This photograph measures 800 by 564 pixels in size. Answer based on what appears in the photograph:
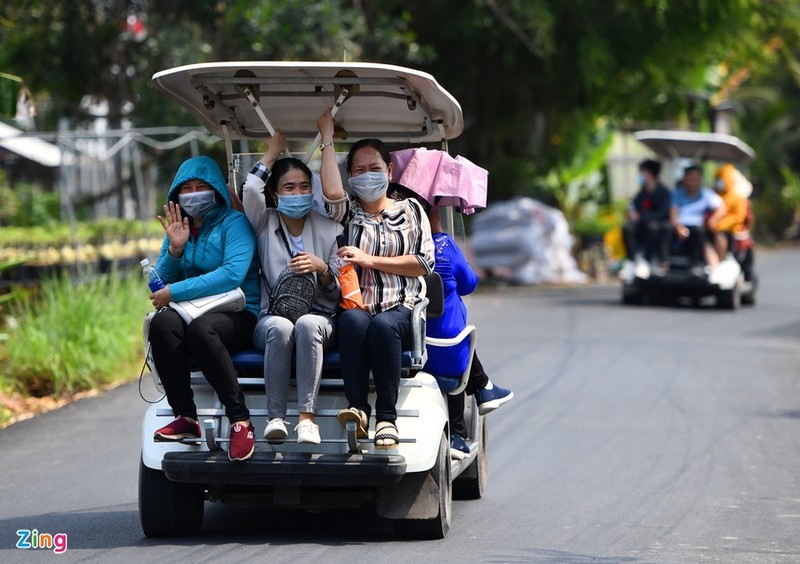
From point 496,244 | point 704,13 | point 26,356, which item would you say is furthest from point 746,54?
point 26,356

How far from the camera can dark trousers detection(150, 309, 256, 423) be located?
663 cm

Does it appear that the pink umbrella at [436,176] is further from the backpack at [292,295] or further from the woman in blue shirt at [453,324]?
the backpack at [292,295]

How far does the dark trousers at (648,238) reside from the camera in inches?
807

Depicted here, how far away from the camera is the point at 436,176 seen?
7.73 metres

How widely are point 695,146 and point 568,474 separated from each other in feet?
44.2

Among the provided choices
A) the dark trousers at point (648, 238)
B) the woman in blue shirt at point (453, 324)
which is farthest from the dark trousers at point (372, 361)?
the dark trousers at point (648, 238)

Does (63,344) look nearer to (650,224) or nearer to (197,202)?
(197,202)

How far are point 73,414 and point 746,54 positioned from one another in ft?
63.5

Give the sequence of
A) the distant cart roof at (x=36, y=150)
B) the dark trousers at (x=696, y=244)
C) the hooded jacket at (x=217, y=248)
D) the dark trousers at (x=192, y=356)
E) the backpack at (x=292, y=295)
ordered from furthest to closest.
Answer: the distant cart roof at (x=36, y=150)
the dark trousers at (x=696, y=244)
the hooded jacket at (x=217, y=248)
the backpack at (x=292, y=295)
the dark trousers at (x=192, y=356)

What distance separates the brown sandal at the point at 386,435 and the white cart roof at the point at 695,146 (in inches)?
603

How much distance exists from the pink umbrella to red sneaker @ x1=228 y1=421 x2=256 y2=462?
1787mm

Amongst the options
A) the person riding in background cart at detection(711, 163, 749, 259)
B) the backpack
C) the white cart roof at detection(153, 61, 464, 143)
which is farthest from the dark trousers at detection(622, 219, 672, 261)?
the backpack

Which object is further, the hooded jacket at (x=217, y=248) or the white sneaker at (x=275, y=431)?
the hooded jacket at (x=217, y=248)

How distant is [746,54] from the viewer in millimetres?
27422
